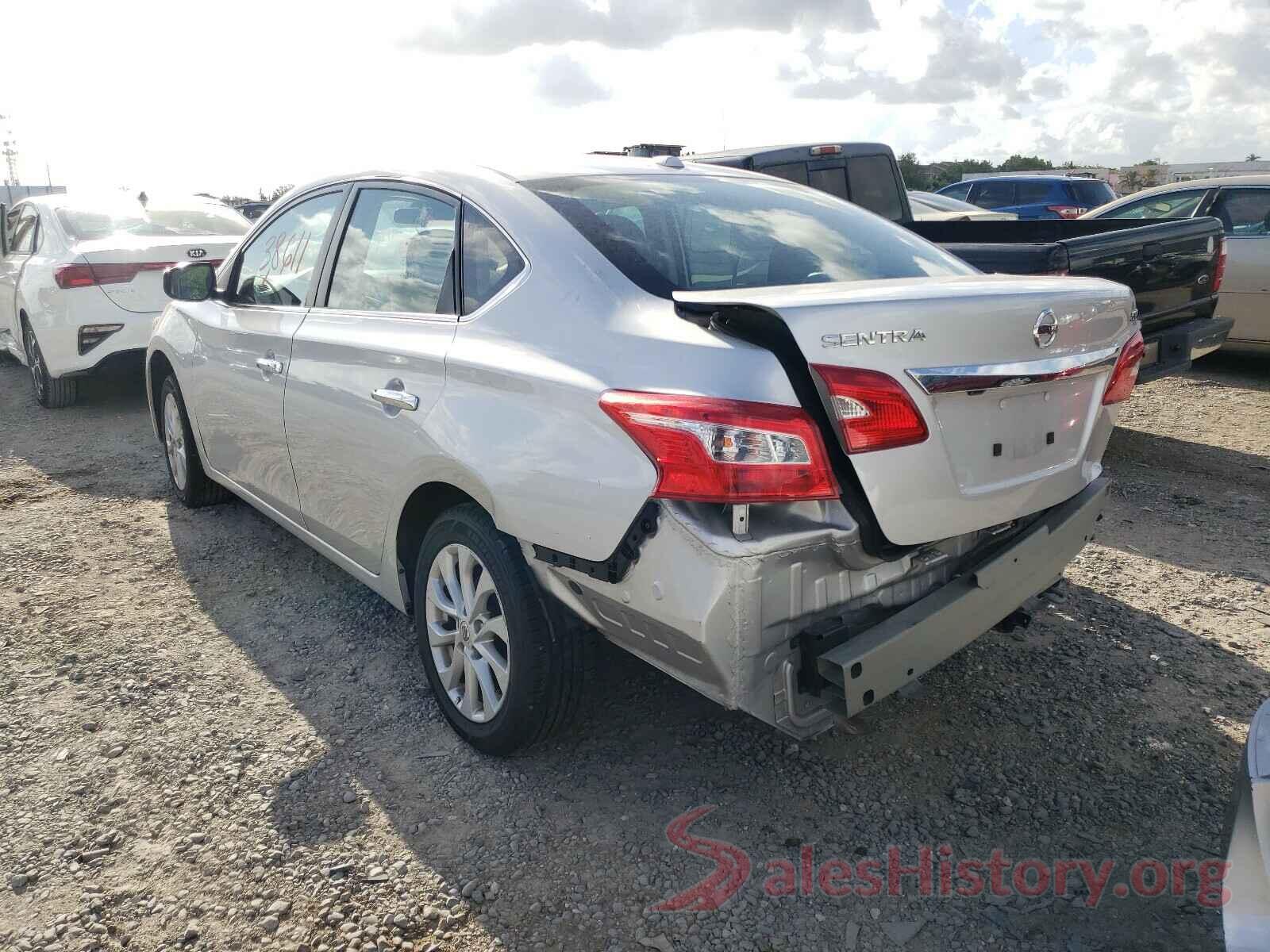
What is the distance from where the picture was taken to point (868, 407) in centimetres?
221

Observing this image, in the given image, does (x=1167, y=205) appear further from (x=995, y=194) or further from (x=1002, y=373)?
(x=995, y=194)

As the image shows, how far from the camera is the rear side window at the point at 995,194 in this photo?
16156mm

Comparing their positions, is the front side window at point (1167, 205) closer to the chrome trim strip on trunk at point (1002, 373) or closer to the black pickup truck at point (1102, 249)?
the black pickup truck at point (1102, 249)

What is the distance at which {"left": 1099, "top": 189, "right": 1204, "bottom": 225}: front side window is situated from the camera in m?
8.59

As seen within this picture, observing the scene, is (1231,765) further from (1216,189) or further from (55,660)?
(1216,189)

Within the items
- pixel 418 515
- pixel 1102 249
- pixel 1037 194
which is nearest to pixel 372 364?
pixel 418 515

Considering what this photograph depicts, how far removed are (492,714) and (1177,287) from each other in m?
4.72

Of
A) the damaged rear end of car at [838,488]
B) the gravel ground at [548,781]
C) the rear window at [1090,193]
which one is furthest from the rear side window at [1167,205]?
the rear window at [1090,193]

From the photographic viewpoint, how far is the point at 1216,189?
334 inches

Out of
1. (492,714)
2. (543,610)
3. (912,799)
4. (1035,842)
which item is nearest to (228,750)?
(492,714)

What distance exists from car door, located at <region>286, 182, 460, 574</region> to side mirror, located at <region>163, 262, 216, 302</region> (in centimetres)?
113

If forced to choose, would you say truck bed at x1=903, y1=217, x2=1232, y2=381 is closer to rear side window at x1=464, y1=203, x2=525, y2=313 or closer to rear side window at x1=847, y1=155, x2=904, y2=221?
rear side window at x1=847, y1=155, x2=904, y2=221

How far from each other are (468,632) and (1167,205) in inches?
325

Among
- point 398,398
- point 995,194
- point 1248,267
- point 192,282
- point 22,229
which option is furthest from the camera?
point 995,194
